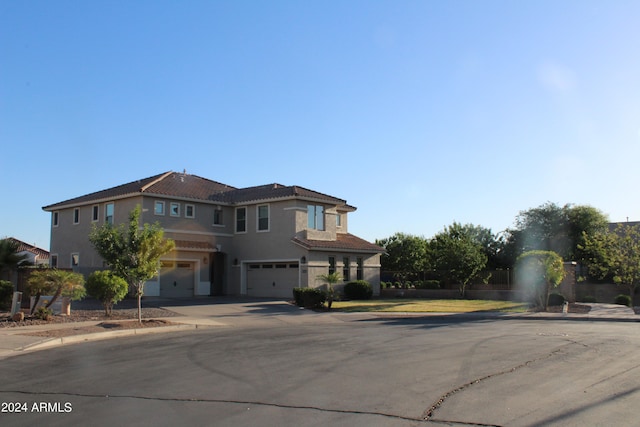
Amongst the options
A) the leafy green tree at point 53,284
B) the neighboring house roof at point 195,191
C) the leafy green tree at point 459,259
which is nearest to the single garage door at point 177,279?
the neighboring house roof at point 195,191

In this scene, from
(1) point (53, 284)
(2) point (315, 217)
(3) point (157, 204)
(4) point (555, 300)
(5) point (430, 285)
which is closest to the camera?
(1) point (53, 284)

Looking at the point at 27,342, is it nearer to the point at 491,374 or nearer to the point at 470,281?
the point at 491,374

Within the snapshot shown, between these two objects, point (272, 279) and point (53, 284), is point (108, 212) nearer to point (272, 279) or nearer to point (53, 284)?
point (272, 279)

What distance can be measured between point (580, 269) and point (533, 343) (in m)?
35.6

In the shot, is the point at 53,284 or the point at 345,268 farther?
the point at 345,268

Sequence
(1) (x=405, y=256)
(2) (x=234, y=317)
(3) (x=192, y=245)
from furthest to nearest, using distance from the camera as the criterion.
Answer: (1) (x=405, y=256), (3) (x=192, y=245), (2) (x=234, y=317)

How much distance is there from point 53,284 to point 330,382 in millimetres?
14245

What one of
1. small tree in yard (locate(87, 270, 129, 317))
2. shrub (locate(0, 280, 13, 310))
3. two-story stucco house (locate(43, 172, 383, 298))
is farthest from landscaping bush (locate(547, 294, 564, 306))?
shrub (locate(0, 280, 13, 310))

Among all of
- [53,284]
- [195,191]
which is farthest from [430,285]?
[53,284]

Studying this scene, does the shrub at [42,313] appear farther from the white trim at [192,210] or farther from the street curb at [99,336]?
the white trim at [192,210]

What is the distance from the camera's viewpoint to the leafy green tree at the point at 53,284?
64.6ft

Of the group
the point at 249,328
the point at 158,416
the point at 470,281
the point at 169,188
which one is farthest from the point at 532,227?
the point at 158,416

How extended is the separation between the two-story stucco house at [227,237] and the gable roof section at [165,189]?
3.6 inches

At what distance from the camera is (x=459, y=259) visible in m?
34.5
